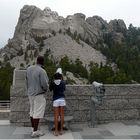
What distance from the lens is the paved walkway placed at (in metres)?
7.41

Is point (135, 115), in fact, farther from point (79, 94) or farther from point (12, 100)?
point (12, 100)

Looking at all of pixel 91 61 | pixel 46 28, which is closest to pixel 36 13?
pixel 46 28

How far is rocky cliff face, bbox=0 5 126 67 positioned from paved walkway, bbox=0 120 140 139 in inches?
3312

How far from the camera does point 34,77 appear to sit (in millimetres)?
7305

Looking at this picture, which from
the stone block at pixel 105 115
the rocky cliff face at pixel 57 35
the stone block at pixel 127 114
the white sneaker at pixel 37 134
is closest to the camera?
the white sneaker at pixel 37 134

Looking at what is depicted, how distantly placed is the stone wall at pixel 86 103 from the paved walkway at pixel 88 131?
0.72 feet

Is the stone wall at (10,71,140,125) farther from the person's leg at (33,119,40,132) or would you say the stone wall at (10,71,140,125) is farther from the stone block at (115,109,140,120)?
the person's leg at (33,119,40,132)

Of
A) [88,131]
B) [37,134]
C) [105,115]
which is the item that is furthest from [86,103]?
[37,134]

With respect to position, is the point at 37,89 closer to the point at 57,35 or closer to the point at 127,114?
the point at 127,114

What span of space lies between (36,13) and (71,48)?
26251 millimetres

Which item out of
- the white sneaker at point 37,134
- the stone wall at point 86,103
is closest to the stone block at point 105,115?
the stone wall at point 86,103

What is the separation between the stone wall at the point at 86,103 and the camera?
27.9 feet

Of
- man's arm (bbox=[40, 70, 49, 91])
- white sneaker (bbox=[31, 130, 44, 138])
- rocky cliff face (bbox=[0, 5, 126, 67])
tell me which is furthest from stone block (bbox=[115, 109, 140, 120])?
rocky cliff face (bbox=[0, 5, 126, 67])

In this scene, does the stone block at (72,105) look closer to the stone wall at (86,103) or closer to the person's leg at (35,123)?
the stone wall at (86,103)
